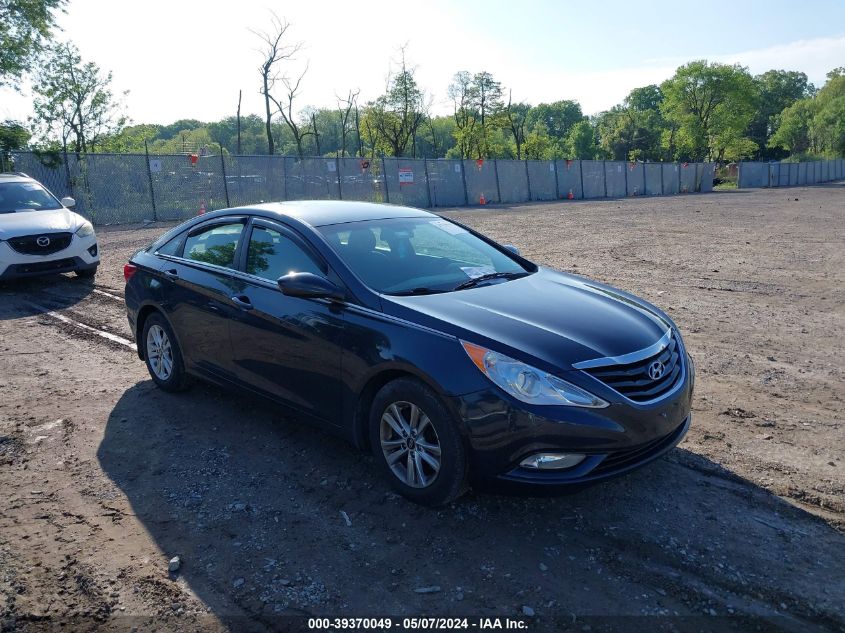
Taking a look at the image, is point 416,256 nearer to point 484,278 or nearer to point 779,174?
point 484,278

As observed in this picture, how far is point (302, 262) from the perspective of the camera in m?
4.40

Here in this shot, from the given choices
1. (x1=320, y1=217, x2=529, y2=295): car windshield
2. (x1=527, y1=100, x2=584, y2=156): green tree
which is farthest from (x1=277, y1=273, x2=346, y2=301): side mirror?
(x1=527, y1=100, x2=584, y2=156): green tree

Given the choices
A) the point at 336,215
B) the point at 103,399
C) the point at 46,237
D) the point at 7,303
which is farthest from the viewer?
the point at 46,237

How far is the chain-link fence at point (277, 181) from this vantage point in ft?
71.2

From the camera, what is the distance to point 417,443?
363cm

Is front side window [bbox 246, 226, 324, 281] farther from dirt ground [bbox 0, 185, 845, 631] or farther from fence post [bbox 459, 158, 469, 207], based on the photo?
fence post [bbox 459, 158, 469, 207]

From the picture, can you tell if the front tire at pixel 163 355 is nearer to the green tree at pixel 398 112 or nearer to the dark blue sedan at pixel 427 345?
the dark blue sedan at pixel 427 345

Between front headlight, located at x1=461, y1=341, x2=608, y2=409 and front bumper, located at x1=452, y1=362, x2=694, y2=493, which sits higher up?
front headlight, located at x1=461, y1=341, x2=608, y2=409

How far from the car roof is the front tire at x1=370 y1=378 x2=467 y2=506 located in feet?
5.07

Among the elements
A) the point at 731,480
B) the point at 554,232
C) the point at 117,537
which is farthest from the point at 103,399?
the point at 554,232

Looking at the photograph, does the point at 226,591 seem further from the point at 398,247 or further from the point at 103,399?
the point at 103,399

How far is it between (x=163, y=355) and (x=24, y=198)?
23.8 ft

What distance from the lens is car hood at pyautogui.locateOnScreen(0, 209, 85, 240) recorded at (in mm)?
9852

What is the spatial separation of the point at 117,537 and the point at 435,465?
5.66ft
